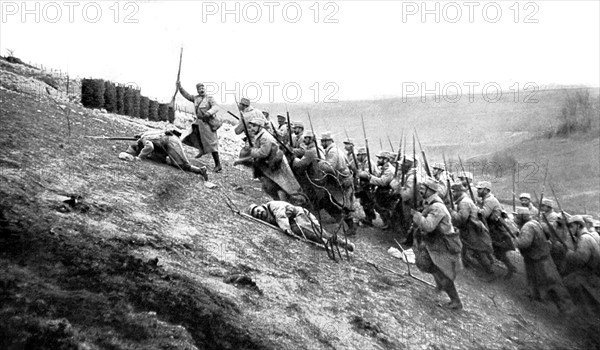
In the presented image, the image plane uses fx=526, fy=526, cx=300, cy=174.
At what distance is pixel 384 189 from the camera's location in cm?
1019

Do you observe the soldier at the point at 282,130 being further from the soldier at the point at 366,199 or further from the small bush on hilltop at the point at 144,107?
the small bush on hilltop at the point at 144,107

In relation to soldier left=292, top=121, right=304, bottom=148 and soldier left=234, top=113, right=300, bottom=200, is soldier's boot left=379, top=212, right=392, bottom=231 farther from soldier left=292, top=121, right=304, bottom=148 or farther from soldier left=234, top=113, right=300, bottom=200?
soldier left=292, top=121, right=304, bottom=148

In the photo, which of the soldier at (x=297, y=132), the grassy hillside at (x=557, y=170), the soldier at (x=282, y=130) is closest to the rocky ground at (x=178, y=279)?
the soldier at (x=297, y=132)

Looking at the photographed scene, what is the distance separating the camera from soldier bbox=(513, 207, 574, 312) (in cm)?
835

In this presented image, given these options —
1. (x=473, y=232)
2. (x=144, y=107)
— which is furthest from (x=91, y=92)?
(x=473, y=232)

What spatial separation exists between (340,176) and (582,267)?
13.7 ft

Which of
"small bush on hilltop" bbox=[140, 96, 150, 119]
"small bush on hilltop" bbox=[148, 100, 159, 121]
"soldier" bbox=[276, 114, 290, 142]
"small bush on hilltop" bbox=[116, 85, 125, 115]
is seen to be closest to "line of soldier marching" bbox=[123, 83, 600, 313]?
"soldier" bbox=[276, 114, 290, 142]

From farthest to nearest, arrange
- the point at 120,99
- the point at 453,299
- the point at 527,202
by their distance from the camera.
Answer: the point at 120,99, the point at 527,202, the point at 453,299

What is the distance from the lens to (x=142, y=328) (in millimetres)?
4016

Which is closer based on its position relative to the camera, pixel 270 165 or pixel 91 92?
pixel 270 165

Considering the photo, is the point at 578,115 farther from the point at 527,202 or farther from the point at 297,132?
the point at 297,132

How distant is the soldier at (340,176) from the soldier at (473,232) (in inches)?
71.5

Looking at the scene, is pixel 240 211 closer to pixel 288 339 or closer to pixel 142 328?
pixel 288 339

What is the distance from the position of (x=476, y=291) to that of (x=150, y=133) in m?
6.06
